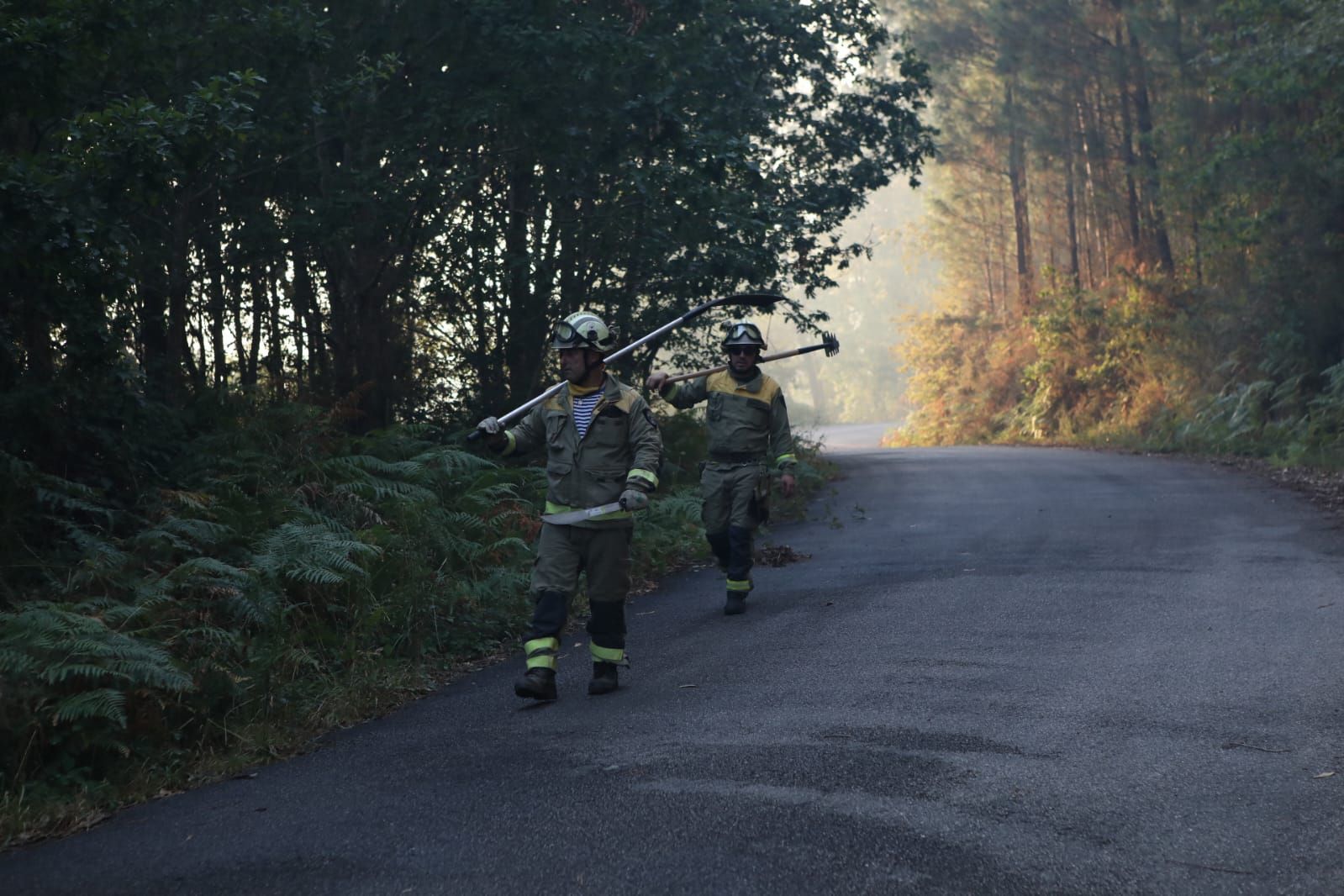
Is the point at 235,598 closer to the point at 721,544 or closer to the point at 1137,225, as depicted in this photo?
the point at 721,544

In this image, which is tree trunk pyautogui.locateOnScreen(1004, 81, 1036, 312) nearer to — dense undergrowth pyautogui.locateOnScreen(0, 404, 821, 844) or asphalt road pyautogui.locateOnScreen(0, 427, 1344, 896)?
dense undergrowth pyautogui.locateOnScreen(0, 404, 821, 844)

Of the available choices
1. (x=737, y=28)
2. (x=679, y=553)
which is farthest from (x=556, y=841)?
(x=737, y=28)

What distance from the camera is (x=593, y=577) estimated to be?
25.3 ft

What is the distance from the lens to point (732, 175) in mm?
16438

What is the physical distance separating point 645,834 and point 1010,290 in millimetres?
44659

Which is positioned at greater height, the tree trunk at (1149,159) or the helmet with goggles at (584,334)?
the tree trunk at (1149,159)

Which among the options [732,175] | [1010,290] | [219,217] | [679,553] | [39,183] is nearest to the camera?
[39,183]

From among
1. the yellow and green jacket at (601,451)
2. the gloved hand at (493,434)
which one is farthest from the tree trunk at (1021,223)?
the gloved hand at (493,434)

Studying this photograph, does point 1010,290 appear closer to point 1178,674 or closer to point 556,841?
point 1178,674

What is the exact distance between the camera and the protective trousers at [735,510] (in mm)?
10086

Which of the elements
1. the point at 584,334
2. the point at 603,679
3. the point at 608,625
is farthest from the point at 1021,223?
the point at 603,679

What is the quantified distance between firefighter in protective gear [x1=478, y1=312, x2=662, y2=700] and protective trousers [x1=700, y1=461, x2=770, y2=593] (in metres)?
2.32

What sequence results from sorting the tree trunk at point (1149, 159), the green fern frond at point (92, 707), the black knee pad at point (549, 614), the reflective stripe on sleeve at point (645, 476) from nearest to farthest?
1. the green fern frond at point (92, 707)
2. the black knee pad at point (549, 614)
3. the reflective stripe on sleeve at point (645, 476)
4. the tree trunk at point (1149, 159)

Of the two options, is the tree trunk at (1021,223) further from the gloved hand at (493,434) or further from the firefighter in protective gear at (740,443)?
the gloved hand at (493,434)
